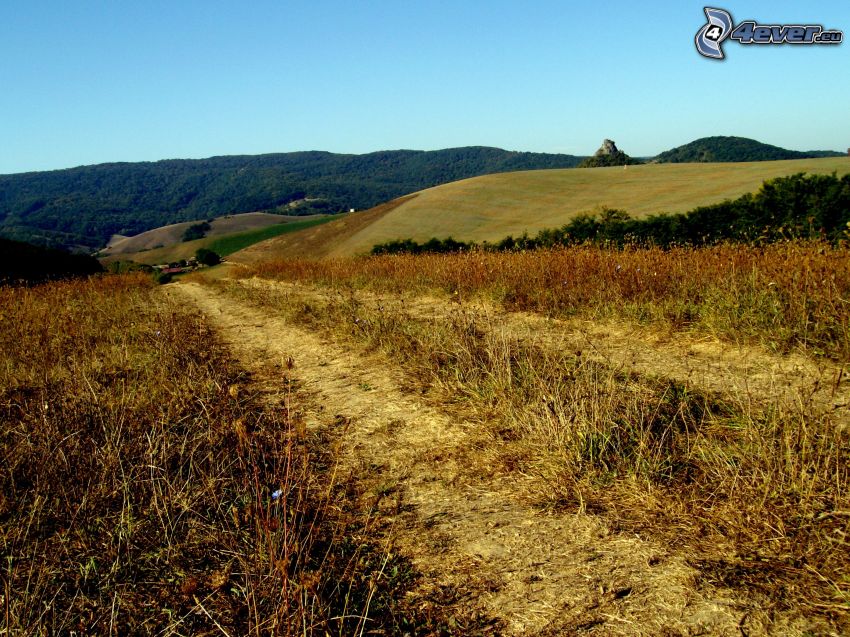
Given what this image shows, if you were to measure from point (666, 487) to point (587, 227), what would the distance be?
55.5 feet

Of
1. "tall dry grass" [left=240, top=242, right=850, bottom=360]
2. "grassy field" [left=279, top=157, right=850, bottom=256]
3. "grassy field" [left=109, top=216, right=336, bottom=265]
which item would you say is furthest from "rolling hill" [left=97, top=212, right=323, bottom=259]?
"tall dry grass" [left=240, top=242, right=850, bottom=360]

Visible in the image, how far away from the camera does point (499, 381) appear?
4.49 meters

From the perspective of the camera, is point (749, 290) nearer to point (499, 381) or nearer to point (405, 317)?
point (499, 381)

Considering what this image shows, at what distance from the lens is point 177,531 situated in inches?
106

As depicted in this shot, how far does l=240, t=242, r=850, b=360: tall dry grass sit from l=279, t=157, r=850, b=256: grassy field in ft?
83.6

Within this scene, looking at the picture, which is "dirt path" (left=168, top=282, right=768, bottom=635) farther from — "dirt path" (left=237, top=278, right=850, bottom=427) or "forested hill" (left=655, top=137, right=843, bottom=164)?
"forested hill" (left=655, top=137, right=843, bottom=164)

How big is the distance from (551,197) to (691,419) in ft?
148

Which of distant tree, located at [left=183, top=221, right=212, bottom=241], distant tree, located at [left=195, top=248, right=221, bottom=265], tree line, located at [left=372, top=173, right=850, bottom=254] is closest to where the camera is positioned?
tree line, located at [left=372, top=173, right=850, bottom=254]

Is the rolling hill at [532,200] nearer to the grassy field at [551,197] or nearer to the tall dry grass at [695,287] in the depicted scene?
the grassy field at [551,197]

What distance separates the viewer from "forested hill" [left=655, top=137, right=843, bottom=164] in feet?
301

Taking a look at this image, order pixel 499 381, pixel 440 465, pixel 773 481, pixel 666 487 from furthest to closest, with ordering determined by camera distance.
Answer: pixel 499 381 → pixel 440 465 → pixel 666 487 → pixel 773 481

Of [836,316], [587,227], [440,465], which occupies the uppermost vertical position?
[587,227]

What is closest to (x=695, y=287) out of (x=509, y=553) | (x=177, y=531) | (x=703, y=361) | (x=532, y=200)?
(x=703, y=361)

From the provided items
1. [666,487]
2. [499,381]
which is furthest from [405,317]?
[666,487]
